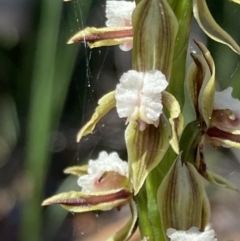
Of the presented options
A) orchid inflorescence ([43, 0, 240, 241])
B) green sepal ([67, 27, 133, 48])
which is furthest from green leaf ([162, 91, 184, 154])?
green sepal ([67, 27, 133, 48])

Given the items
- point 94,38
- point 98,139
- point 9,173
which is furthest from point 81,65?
point 94,38

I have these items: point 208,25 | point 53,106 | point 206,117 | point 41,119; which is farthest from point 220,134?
point 53,106

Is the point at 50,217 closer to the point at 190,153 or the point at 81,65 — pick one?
the point at 81,65

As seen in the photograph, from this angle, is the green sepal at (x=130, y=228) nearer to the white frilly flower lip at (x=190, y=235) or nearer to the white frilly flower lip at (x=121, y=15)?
the white frilly flower lip at (x=190, y=235)

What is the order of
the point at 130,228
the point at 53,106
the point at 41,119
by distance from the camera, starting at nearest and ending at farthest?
1. the point at 130,228
2. the point at 41,119
3. the point at 53,106

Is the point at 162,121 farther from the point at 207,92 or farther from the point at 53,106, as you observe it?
the point at 53,106

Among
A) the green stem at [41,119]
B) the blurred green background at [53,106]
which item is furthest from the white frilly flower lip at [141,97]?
the green stem at [41,119]
